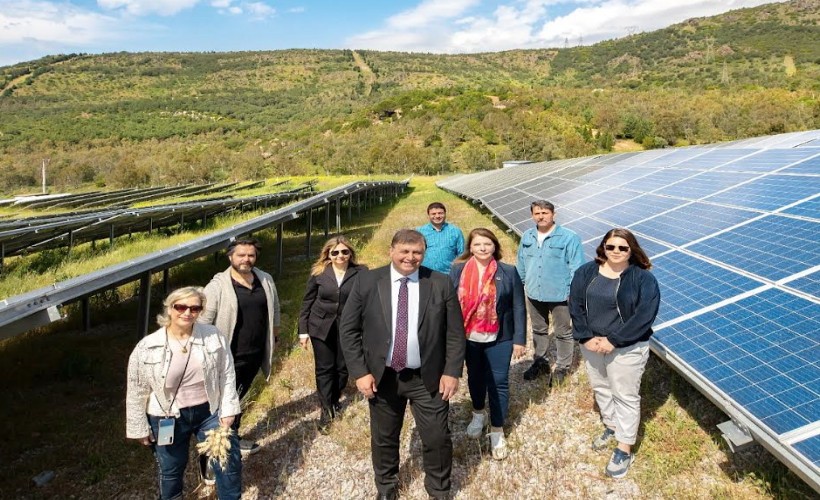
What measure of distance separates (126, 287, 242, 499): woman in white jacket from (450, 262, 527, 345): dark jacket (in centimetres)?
220

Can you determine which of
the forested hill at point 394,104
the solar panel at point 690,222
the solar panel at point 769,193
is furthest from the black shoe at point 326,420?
the forested hill at point 394,104

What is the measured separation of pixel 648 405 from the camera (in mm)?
5195

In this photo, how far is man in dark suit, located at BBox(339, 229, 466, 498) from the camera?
3.44m

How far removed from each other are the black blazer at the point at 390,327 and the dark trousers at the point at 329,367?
1.55 metres

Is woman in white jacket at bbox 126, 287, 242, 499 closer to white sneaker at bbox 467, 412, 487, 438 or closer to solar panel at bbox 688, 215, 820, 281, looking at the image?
white sneaker at bbox 467, 412, 487, 438

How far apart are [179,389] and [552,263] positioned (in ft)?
13.4

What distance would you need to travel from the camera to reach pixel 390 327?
3.45 m

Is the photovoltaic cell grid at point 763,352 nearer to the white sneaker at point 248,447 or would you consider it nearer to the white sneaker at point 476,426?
the white sneaker at point 476,426

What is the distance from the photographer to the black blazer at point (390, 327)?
3447mm

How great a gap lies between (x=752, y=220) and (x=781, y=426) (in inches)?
165

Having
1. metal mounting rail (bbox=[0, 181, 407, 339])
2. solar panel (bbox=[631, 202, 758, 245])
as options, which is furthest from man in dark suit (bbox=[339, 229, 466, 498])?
solar panel (bbox=[631, 202, 758, 245])


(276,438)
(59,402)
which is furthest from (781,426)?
(59,402)

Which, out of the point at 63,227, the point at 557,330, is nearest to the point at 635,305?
the point at 557,330

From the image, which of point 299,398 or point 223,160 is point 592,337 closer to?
point 299,398
